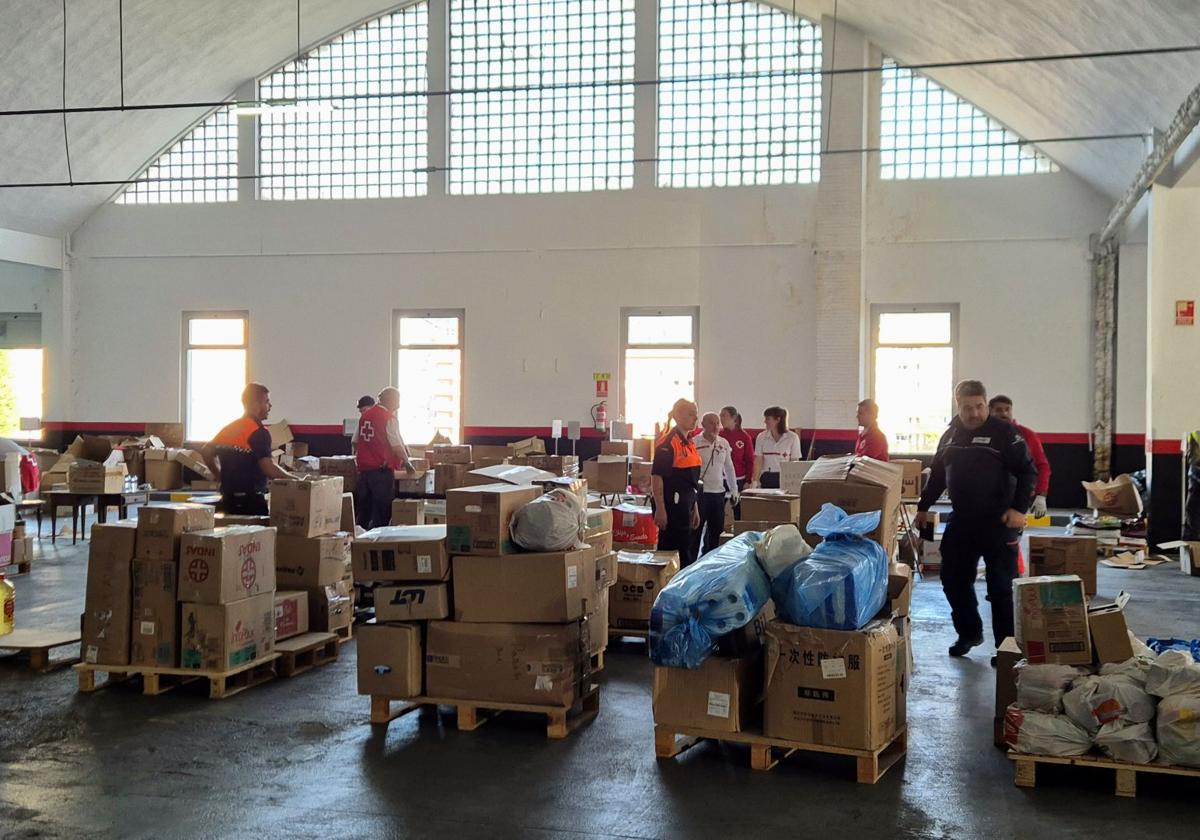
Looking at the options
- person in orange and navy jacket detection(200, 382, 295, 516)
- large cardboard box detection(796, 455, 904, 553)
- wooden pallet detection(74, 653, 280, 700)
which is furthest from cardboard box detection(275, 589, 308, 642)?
large cardboard box detection(796, 455, 904, 553)

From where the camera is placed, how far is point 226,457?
6348 millimetres

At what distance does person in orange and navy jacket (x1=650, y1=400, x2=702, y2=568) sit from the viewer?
6.98 metres

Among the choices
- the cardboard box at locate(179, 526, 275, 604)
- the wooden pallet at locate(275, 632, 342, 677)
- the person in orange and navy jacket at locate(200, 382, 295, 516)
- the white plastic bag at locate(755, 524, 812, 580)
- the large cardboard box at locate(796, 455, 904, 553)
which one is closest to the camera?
the white plastic bag at locate(755, 524, 812, 580)

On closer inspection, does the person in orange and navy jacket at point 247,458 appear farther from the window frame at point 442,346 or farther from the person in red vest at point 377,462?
the window frame at point 442,346

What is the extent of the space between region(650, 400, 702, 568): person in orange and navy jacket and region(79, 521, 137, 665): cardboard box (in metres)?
3.18

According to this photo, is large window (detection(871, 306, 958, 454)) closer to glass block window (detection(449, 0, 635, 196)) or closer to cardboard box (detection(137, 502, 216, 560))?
glass block window (detection(449, 0, 635, 196))

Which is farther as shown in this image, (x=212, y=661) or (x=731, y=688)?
(x=212, y=661)

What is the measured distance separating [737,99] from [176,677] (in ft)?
36.5

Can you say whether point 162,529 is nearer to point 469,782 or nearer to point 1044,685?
point 469,782

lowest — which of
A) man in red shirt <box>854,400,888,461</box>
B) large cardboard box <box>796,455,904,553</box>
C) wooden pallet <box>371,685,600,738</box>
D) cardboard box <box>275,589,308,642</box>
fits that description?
wooden pallet <box>371,685,600,738</box>

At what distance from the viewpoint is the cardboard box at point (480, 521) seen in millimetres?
4496

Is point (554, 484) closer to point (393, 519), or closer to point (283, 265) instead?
point (393, 519)

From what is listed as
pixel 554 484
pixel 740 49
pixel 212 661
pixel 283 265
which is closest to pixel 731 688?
pixel 554 484

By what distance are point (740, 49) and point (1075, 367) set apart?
5.85 meters
